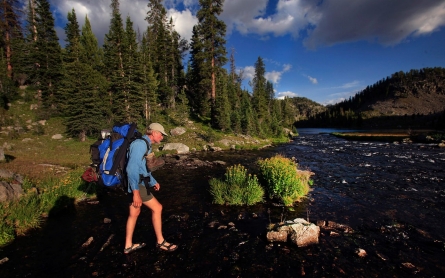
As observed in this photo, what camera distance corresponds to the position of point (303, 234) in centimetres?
641

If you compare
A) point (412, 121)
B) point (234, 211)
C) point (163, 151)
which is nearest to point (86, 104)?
point (163, 151)

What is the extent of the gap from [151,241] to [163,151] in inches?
811

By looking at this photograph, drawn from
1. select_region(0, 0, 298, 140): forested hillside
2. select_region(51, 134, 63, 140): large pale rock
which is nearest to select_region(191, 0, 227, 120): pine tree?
select_region(0, 0, 298, 140): forested hillside

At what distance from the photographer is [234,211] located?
927 centimetres

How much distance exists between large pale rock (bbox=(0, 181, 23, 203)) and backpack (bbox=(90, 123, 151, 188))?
534cm

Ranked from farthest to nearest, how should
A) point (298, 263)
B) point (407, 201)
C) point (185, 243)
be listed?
point (407, 201) < point (185, 243) < point (298, 263)

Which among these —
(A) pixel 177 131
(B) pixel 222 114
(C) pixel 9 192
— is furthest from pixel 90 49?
(C) pixel 9 192

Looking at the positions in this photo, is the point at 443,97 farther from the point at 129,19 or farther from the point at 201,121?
the point at 129,19

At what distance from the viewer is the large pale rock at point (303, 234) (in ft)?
20.8

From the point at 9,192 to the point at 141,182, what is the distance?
651 cm

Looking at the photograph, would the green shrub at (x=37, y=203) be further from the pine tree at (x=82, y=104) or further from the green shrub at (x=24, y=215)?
the pine tree at (x=82, y=104)

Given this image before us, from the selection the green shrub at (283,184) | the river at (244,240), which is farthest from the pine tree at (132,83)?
the green shrub at (283,184)

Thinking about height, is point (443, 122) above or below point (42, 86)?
below

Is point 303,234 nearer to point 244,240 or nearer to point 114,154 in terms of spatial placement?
point 244,240
